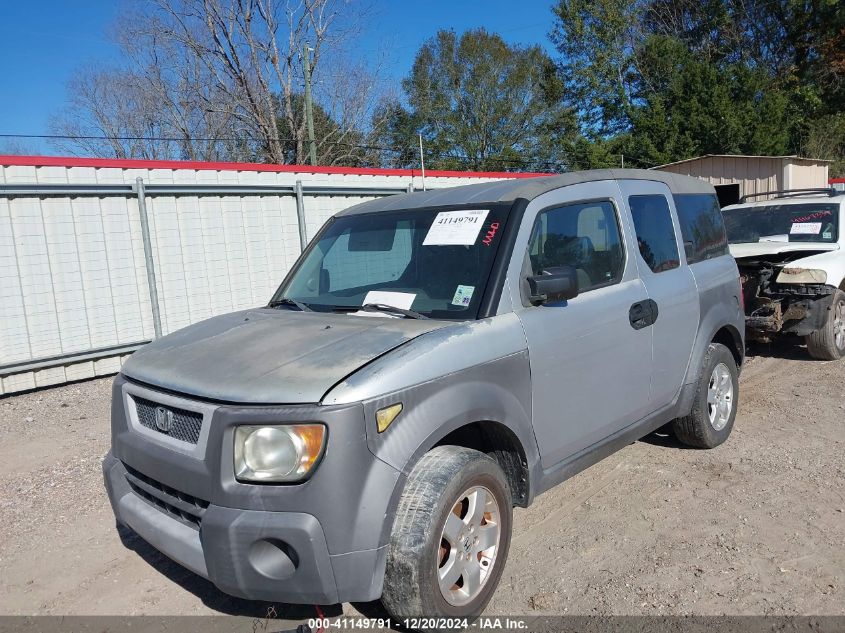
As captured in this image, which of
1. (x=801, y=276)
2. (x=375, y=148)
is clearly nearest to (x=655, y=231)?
(x=801, y=276)

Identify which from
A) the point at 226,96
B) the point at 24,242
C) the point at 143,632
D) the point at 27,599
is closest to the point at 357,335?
the point at 143,632

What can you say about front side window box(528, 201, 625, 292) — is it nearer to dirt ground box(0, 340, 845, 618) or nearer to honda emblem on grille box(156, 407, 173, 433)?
dirt ground box(0, 340, 845, 618)

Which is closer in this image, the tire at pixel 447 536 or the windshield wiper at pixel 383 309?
the tire at pixel 447 536

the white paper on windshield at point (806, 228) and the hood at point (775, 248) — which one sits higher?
the white paper on windshield at point (806, 228)

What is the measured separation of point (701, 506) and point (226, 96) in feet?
92.7

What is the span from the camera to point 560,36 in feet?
134

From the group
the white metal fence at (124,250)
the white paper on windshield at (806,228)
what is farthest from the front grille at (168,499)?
the white paper on windshield at (806,228)

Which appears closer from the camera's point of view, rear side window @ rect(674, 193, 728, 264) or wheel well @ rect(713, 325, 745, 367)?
rear side window @ rect(674, 193, 728, 264)

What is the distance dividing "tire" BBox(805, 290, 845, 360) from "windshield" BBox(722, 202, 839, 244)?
817mm

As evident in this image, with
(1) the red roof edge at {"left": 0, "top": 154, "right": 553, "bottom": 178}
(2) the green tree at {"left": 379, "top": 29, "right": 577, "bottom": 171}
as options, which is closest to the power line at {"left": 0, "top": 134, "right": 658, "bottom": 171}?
(2) the green tree at {"left": 379, "top": 29, "right": 577, "bottom": 171}

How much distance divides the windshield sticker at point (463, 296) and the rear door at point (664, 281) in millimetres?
1372

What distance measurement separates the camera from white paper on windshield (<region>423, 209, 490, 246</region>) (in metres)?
3.38

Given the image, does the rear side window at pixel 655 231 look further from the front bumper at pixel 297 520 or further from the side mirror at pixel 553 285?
the front bumper at pixel 297 520

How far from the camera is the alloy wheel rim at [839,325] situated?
7260 mm
